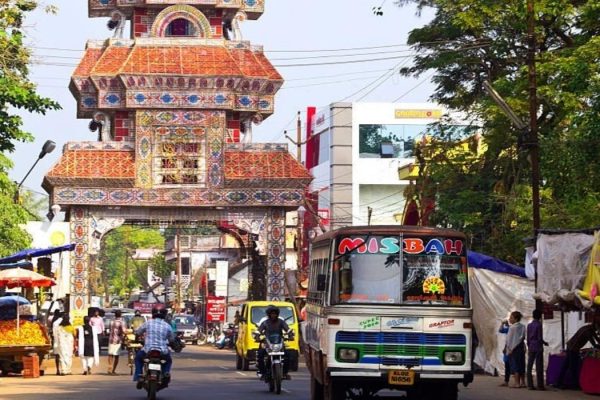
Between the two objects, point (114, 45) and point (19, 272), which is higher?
point (114, 45)

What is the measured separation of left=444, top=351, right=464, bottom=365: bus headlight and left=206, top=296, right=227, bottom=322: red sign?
5638 centimetres

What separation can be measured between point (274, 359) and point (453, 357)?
6.42 meters

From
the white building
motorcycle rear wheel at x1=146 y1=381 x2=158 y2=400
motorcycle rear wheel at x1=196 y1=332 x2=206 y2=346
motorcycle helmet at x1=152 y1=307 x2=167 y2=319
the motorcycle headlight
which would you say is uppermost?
the white building

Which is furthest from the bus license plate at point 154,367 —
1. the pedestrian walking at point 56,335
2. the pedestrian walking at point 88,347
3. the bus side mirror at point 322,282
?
the pedestrian walking at point 56,335

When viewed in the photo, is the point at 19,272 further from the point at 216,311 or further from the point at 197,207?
the point at 216,311

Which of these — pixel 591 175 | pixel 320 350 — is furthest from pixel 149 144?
pixel 320 350

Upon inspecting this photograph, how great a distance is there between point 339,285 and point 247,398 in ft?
15.4

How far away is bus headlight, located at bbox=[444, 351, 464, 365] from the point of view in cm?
2047

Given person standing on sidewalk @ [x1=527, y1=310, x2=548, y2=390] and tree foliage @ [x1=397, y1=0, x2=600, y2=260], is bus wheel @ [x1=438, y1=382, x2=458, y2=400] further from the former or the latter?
tree foliage @ [x1=397, y1=0, x2=600, y2=260]

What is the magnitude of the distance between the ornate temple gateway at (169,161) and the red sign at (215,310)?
26.0m

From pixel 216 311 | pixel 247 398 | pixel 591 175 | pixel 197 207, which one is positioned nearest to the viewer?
pixel 247 398

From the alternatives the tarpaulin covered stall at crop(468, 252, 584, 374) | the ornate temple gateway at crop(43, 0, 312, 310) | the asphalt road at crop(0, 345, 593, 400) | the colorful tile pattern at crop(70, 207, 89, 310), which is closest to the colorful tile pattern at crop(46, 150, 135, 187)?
the ornate temple gateway at crop(43, 0, 312, 310)

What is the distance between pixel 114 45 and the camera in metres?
52.1

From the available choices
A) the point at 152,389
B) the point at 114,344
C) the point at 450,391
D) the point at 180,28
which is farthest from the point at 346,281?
the point at 180,28
